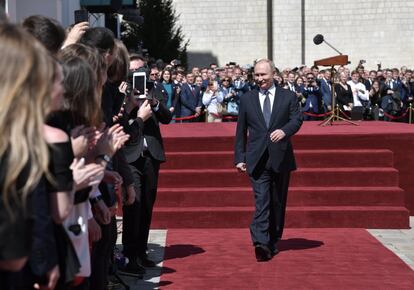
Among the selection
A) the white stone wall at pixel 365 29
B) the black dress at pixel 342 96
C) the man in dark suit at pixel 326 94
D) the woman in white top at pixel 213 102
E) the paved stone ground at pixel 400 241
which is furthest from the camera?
the white stone wall at pixel 365 29

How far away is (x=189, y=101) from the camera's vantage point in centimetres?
2041

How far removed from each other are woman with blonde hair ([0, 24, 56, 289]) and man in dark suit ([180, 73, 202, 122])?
17198 mm

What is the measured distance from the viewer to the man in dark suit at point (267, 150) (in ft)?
27.9

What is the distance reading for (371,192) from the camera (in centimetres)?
1064

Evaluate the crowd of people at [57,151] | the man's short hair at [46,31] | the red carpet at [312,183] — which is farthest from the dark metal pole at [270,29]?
the man's short hair at [46,31]

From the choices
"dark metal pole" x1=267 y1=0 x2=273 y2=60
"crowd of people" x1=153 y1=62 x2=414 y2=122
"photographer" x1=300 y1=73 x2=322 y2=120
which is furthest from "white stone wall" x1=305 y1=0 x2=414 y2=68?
"photographer" x1=300 y1=73 x2=322 y2=120

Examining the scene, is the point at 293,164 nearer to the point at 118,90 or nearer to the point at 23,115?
the point at 118,90

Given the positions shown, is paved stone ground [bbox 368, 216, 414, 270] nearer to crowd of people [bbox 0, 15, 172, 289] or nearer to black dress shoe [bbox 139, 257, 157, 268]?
black dress shoe [bbox 139, 257, 157, 268]

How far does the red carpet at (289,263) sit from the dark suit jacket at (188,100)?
1033 cm

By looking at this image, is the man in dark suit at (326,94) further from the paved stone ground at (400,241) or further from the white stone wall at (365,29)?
the white stone wall at (365,29)

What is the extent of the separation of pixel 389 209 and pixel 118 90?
516cm

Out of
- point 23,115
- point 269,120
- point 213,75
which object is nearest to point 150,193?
point 269,120

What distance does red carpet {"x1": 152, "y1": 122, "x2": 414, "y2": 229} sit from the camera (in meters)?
10.4

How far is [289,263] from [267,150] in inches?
45.1
